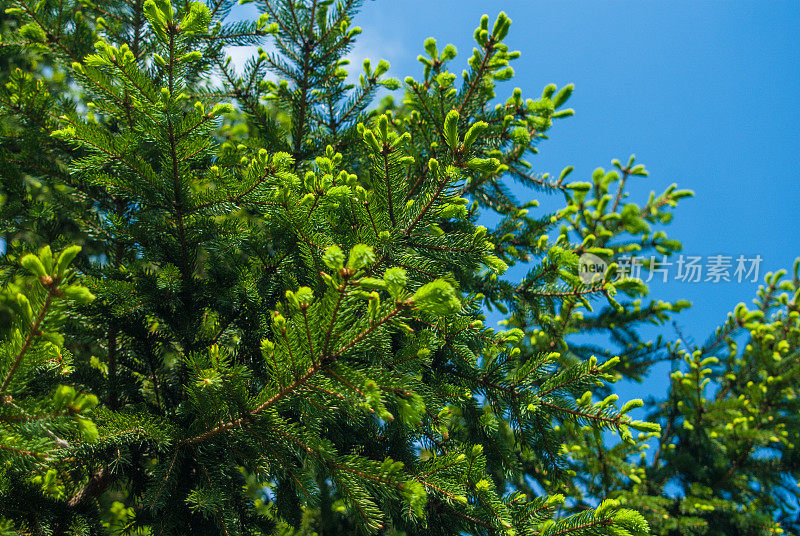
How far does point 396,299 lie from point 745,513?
638 cm

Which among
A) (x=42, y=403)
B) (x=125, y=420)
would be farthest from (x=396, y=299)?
(x=125, y=420)

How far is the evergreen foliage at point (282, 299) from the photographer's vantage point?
57.6 inches

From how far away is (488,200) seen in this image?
3650 millimetres

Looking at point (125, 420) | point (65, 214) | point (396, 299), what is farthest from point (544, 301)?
point (65, 214)

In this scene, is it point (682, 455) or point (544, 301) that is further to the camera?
point (682, 455)

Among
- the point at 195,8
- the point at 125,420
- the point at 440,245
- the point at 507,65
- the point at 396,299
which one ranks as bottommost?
the point at 125,420

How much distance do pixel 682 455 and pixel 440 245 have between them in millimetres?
5268

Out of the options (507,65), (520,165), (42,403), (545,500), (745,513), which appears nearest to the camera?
(42,403)

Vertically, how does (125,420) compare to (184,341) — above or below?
below

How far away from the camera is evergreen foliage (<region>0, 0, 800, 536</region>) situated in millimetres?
1463

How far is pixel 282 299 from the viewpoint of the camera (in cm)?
238

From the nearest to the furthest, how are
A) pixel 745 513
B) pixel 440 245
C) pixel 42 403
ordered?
1. pixel 42 403
2. pixel 440 245
3. pixel 745 513

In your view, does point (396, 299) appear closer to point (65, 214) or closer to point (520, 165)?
point (520, 165)

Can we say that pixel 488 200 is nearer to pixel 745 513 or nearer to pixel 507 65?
pixel 507 65
